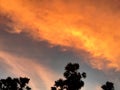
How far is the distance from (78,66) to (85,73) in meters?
1.62

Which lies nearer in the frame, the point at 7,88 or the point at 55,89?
the point at 55,89

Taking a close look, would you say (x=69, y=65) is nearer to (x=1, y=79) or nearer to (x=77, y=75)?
(x=77, y=75)

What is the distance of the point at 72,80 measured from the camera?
2215 inches

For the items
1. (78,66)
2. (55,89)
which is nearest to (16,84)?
(55,89)

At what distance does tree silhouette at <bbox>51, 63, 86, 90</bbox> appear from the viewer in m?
56.2

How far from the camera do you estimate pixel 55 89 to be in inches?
2270

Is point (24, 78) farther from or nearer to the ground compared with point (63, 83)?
farther from the ground

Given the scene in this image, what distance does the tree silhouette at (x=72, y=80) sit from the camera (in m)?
56.2

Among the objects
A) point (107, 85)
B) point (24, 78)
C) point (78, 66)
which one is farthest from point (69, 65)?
point (24, 78)

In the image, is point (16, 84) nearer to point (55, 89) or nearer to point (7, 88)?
point (7, 88)

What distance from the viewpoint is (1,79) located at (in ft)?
218

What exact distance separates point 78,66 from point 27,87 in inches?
589

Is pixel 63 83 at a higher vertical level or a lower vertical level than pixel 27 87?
lower

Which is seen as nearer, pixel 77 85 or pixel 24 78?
pixel 77 85
